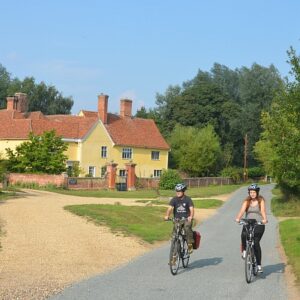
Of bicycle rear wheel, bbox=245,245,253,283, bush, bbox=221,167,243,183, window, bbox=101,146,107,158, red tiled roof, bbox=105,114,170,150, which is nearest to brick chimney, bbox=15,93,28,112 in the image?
red tiled roof, bbox=105,114,170,150

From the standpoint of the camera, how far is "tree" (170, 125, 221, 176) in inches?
2965

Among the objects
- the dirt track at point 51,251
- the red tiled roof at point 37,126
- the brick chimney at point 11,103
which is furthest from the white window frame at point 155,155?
the dirt track at point 51,251

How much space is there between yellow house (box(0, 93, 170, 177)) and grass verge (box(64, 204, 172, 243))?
32401mm

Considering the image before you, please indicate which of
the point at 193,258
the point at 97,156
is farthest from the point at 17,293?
the point at 97,156

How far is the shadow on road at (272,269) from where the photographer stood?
12.8 metres

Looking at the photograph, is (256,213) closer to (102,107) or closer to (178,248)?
(178,248)

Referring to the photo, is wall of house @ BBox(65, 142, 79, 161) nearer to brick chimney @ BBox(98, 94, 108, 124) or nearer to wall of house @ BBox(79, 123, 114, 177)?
wall of house @ BBox(79, 123, 114, 177)

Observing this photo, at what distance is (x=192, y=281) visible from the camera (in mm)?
11414

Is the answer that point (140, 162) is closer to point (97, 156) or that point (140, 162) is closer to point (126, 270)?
point (97, 156)

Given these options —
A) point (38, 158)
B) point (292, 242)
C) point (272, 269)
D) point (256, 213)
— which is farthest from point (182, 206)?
point (38, 158)

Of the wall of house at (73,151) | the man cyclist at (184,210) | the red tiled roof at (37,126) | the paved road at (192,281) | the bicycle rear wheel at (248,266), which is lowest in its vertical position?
the paved road at (192,281)

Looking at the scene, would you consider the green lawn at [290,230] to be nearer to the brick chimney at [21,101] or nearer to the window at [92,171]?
the window at [92,171]

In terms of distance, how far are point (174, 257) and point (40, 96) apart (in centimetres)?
9148

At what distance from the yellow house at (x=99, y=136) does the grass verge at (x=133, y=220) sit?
32.4m
